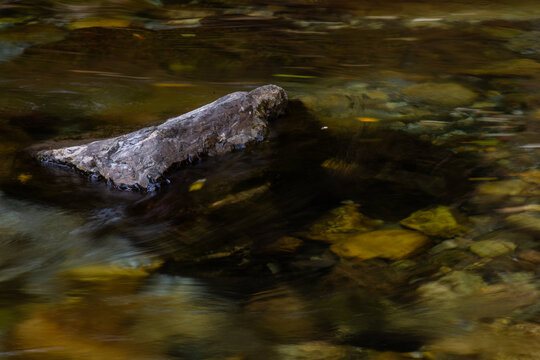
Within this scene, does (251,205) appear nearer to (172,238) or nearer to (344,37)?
(172,238)

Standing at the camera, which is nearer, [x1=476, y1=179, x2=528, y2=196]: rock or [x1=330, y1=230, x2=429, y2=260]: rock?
[x1=330, y1=230, x2=429, y2=260]: rock

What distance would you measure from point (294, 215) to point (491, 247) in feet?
2.94

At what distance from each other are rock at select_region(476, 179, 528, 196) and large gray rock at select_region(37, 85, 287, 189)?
136 centimetres

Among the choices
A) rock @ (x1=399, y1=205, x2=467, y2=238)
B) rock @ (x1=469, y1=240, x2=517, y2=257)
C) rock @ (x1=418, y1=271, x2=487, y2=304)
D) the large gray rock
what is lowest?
rock @ (x1=418, y1=271, x2=487, y2=304)

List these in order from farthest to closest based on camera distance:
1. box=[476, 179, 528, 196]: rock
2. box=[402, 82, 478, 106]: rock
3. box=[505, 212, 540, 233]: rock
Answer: box=[402, 82, 478, 106]: rock → box=[476, 179, 528, 196]: rock → box=[505, 212, 540, 233]: rock

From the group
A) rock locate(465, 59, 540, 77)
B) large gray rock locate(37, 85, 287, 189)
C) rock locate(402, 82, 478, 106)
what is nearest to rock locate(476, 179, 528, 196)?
rock locate(402, 82, 478, 106)

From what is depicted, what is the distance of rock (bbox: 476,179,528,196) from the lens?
9.60 feet

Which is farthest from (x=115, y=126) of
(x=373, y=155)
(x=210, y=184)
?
(x=373, y=155)

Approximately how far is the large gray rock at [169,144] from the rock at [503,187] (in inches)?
53.5

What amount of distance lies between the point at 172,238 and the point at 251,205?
456mm

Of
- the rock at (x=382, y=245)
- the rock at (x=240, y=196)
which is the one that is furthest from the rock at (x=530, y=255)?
the rock at (x=240, y=196)

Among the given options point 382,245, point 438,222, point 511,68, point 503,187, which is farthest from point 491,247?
point 511,68

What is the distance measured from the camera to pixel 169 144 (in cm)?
325

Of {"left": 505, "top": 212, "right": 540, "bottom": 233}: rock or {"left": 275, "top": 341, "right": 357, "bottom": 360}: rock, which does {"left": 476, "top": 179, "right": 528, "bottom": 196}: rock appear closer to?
{"left": 505, "top": 212, "right": 540, "bottom": 233}: rock
